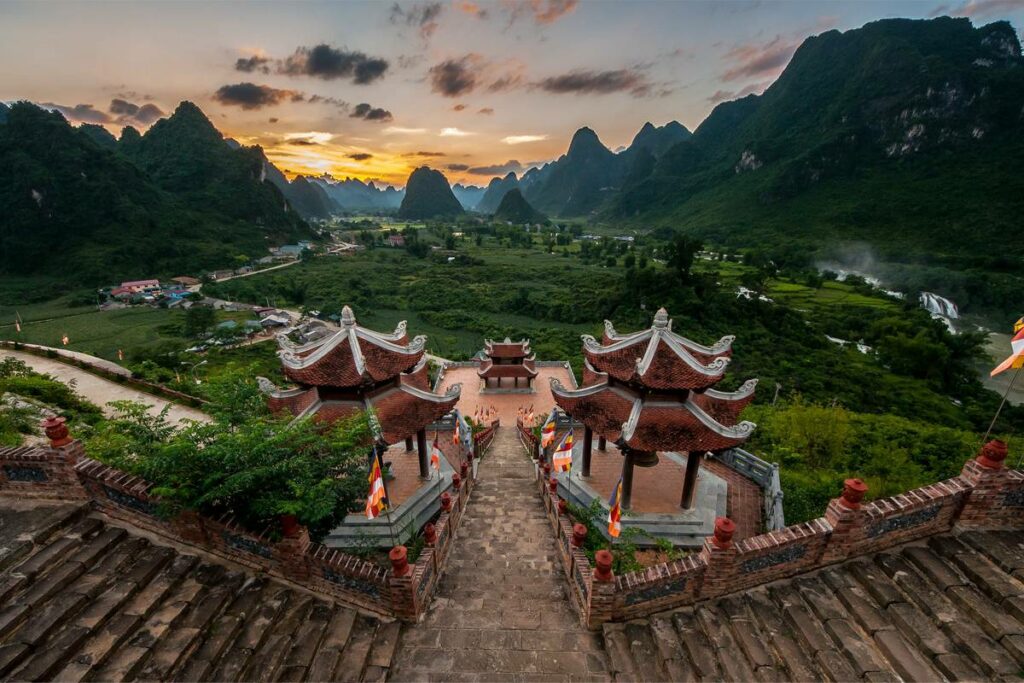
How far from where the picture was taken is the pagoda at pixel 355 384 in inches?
432

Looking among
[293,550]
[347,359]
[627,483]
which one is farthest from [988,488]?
[347,359]

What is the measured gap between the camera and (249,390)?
312 inches

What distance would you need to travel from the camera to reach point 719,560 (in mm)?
6773

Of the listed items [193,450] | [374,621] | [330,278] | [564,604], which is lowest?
[330,278]

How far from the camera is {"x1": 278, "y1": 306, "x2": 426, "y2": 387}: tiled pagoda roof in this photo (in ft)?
35.8

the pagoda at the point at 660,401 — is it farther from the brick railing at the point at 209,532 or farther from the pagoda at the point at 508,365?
the pagoda at the point at 508,365

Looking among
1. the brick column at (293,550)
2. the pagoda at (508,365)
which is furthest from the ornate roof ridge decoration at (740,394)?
the pagoda at (508,365)

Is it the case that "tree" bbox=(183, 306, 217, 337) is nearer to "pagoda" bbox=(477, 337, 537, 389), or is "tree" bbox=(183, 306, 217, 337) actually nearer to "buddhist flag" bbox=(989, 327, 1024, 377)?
"pagoda" bbox=(477, 337, 537, 389)

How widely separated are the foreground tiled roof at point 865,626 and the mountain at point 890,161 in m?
71.6

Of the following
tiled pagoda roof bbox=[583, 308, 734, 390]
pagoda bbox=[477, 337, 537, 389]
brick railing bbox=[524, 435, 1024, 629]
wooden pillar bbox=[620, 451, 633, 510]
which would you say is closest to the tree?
pagoda bbox=[477, 337, 537, 389]

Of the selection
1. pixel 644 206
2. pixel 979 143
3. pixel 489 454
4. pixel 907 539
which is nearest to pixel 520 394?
pixel 489 454

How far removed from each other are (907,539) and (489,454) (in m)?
13.1

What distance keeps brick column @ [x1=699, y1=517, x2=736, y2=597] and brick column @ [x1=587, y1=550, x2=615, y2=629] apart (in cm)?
155

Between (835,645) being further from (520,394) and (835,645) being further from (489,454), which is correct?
(520,394)
